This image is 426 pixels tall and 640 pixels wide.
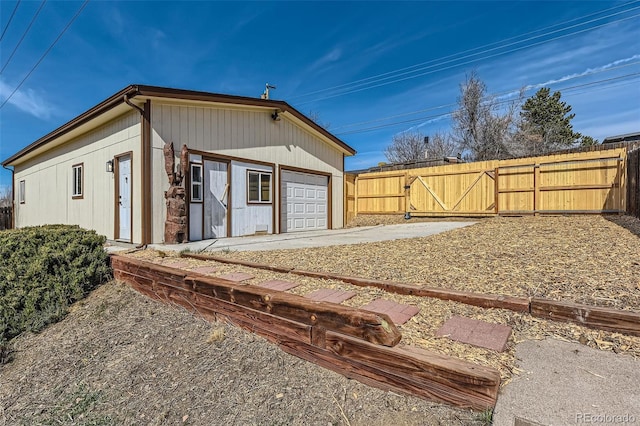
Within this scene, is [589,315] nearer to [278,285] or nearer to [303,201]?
[278,285]

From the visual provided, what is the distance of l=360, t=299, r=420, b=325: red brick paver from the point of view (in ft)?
6.85

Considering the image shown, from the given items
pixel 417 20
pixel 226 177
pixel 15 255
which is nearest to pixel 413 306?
pixel 15 255

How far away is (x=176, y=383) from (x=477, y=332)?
198cm

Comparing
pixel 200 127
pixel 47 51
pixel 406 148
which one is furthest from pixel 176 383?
pixel 406 148

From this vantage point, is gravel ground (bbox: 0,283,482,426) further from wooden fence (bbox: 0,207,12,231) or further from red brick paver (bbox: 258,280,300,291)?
wooden fence (bbox: 0,207,12,231)

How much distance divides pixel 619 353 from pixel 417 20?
13.7m

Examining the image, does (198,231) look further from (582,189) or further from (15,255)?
(582,189)

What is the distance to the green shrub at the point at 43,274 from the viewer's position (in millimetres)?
3697

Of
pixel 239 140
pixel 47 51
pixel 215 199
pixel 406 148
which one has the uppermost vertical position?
pixel 47 51

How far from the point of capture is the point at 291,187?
31.3ft

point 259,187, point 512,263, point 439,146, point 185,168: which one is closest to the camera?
point 512,263

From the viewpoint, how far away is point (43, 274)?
3.96 meters

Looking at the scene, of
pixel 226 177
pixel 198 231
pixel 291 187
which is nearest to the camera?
Result: pixel 198 231

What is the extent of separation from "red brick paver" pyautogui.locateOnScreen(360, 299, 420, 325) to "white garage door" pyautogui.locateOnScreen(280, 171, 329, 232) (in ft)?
22.6
